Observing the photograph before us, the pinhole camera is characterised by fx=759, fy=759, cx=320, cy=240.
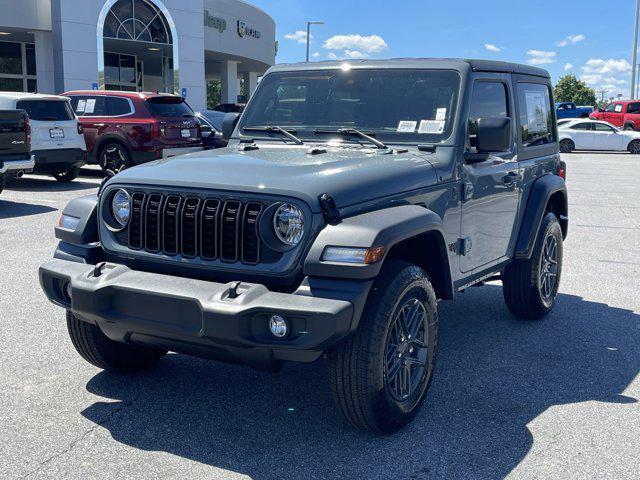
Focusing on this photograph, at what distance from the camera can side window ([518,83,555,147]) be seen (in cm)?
580

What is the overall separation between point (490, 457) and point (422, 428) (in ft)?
1.46

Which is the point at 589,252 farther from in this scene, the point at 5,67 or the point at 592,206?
the point at 5,67

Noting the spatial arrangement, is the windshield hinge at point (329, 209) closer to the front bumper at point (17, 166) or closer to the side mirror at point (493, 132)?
the side mirror at point (493, 132)

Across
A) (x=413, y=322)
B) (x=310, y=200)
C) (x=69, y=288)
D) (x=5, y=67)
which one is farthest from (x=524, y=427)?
(x=5, y=67)

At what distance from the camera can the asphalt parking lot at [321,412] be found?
3580 mm

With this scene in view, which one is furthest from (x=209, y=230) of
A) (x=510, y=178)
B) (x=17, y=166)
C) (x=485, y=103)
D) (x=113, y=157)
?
(x=113, y=157)

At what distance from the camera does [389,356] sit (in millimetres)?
3834

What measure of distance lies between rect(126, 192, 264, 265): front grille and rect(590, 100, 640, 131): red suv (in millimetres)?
37643

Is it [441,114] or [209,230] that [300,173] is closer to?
[209,230]

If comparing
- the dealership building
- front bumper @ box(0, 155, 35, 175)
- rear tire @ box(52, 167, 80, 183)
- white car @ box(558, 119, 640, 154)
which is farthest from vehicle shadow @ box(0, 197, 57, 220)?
white car @ box(558, 119, 640, 154)

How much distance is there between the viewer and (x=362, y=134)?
477cm

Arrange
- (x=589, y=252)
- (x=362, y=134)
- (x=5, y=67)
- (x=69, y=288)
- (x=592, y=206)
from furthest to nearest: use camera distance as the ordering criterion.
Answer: (x=5, y=67) → (x=592, y=206) → (x=589, y=252) → (x=362, y=134) → (x=69, y=288)

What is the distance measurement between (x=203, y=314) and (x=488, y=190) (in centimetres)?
244

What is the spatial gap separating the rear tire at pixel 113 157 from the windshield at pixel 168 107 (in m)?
1.06
